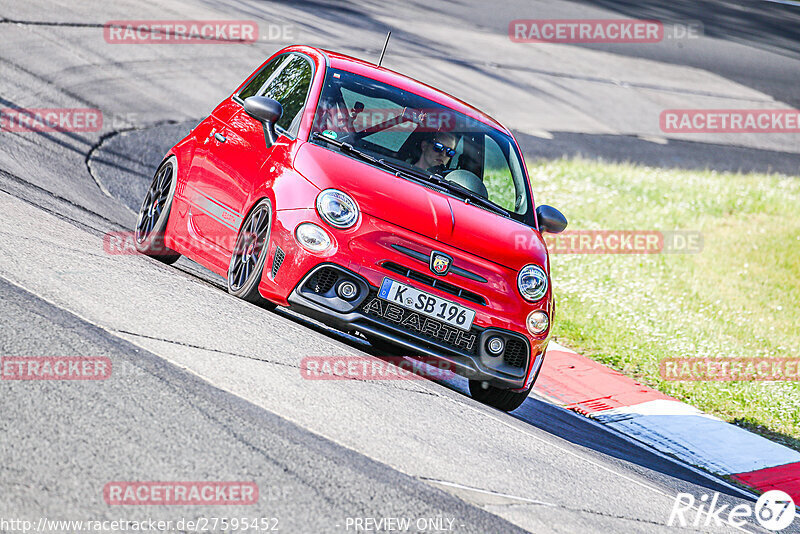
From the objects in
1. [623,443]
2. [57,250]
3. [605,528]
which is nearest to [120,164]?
[57,250]

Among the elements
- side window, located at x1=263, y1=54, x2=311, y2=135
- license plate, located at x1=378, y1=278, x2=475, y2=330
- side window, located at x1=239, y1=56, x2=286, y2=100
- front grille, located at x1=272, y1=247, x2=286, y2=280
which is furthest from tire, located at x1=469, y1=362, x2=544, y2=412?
side window, located at x1=239, y1=56, x2=286, y2=100

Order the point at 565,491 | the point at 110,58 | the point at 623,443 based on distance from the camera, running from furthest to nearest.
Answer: the point at 110,58 < the point at 623,443 < the point at 565,491

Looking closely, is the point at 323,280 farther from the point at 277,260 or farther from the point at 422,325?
the point at 422,325

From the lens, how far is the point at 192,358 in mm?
5371

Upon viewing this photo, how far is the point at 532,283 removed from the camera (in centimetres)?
657

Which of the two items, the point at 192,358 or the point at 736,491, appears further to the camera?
the point at 736,491

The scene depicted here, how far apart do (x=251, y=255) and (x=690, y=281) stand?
7322 mm

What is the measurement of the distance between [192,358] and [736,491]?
3.86m

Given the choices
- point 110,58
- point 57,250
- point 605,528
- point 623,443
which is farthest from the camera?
point 110,58

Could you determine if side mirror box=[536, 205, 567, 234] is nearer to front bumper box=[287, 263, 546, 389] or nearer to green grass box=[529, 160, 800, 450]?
front bumper box=[287, 263, 546, 389]

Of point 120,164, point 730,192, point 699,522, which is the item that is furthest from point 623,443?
point 730,192

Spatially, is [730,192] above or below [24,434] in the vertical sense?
above

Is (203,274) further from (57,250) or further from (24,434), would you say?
(24,434)

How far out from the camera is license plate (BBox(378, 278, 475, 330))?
612 cm
